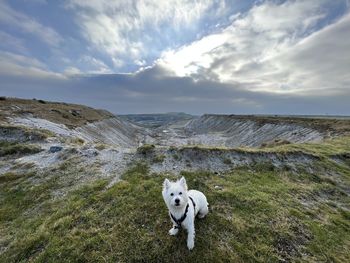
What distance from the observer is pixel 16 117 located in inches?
1503

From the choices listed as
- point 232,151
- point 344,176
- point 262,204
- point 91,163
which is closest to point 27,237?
point 91,163

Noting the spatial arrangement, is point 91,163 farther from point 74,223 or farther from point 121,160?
point 74,223

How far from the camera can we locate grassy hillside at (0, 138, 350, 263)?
29.1ft

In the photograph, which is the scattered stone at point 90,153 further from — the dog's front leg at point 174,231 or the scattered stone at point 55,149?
the dog's front leg at point 174,231

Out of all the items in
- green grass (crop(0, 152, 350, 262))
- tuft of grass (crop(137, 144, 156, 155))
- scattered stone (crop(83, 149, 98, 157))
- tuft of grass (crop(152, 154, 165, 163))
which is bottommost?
green grass (crop(0, 152, 350, 262))

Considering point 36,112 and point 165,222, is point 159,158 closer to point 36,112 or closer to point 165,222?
point 165,222

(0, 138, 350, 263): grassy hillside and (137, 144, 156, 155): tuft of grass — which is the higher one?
(137, 144, 156, 155): tuft of grass

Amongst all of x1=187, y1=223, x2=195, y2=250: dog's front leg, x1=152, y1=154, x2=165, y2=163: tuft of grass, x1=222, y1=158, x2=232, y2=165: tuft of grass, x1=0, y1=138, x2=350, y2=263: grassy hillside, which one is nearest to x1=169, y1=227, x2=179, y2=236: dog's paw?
x1=0, y1=138, x2=350, y2=263: grassy hillside

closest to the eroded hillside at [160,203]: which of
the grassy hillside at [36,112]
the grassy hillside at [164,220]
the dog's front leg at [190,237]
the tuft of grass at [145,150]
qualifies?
the grassy hillside at [164,220]

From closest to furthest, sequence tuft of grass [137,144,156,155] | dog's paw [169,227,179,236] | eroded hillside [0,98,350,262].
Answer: eroded hillside [0,98,350,262] → dog's paw [169,227,179,236] → tuft of grass [137,144,156,155]

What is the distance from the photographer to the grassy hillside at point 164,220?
8.86 m

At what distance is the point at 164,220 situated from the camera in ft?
33.9

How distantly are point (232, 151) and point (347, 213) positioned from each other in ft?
29.0

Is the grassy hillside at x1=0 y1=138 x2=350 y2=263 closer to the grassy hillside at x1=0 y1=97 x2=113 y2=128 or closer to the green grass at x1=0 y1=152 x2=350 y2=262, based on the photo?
the green grass at x1=0 y1=152 x2=350 y2=262
